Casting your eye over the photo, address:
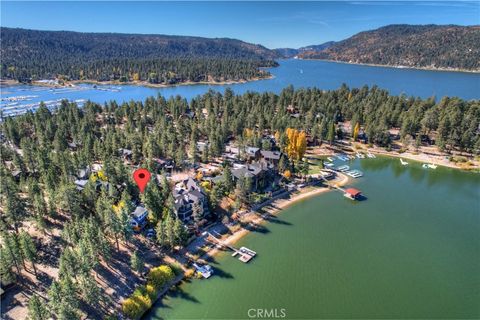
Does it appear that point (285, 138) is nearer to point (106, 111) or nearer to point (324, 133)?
point (324, 133)

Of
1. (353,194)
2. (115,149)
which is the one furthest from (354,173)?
(115,149)

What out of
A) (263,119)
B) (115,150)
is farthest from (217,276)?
(263,119)

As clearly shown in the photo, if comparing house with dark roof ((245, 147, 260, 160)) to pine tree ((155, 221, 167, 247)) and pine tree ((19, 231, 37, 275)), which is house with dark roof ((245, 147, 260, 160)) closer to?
pine tree ((155, 221, 167, 247))

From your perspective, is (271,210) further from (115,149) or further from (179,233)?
(115,149)

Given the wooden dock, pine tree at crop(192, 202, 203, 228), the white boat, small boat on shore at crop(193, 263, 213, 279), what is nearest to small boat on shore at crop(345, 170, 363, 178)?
the white boat

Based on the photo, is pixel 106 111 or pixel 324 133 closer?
pixel 324 133

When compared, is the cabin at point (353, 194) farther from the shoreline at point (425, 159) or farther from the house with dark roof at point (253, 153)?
the shoreline at point (425, 159)
